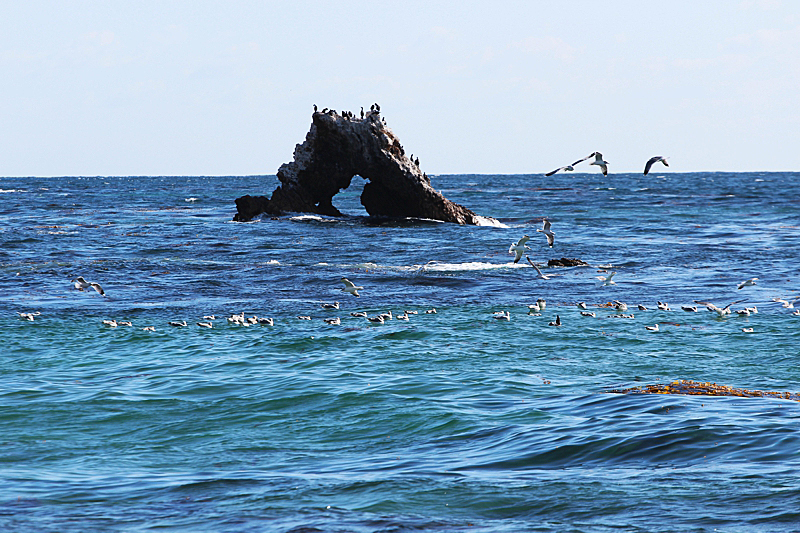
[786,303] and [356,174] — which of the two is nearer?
[786,303]

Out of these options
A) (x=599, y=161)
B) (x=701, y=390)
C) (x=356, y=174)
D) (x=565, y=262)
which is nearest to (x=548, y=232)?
(x=599, y=161)

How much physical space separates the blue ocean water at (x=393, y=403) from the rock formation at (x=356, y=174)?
38.0ft

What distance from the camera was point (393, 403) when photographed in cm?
1253

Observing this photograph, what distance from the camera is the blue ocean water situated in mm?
8484

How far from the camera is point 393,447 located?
35.3 feet

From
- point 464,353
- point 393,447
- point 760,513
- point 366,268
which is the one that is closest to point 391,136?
point 366,268

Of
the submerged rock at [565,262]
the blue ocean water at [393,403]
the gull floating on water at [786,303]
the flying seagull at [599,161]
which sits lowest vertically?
the blue ocean water at [393,403]

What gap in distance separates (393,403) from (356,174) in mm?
28370

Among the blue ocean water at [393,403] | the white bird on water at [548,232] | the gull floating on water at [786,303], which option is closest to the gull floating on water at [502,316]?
the blue ocean water at [393,403]

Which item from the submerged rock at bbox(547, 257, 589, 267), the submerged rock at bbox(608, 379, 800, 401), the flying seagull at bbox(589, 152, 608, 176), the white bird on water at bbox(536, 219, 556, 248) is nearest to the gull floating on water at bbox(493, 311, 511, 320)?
the white bird on water at bbox(536, 219, 556, 248)

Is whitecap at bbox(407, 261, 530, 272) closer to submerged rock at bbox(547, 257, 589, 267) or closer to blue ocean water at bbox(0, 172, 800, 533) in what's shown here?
blue ocean water at bbox(0, 172, 800, 533)

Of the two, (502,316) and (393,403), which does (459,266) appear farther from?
(393,403)

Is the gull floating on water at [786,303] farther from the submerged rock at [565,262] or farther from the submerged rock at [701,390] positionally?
the submerged rock at [565,262]

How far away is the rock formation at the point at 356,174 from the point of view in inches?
1529
